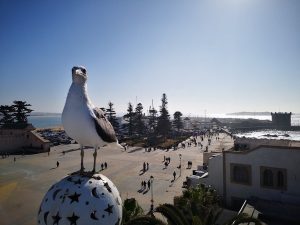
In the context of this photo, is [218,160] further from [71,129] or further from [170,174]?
[71,129]

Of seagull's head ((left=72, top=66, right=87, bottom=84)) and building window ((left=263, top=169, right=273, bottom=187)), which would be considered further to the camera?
building window ((left=263, top=169, right=273, bottom=187))

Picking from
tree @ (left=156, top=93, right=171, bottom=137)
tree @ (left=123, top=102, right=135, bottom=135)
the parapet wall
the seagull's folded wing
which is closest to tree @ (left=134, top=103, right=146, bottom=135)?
tree @ (left=123, top=102, right=135, bottom=135)

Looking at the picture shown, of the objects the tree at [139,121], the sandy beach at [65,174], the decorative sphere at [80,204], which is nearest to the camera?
the decorative sphere at [80,204]

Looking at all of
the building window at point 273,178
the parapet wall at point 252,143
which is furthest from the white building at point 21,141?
the building window at point 273,178

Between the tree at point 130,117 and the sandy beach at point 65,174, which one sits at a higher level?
the tree at point 130,117

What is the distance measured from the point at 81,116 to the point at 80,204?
2.04 metres

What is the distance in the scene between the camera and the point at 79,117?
7207 millimetres

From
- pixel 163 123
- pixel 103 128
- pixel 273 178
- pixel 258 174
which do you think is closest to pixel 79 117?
pixel 103 128

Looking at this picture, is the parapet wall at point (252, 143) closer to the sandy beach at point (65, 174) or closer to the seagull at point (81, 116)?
the sandy beach at point (65, 174)

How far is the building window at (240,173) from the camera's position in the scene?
2212cm

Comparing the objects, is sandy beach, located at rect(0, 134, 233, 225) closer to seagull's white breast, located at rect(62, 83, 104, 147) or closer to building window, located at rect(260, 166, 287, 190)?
building window, located at rect(260, 166, 287, 190)

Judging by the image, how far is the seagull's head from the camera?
7398 millimetres

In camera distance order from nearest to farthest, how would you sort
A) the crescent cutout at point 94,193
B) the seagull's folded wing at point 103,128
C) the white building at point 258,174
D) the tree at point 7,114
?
1. the crescent cutout at point 94,193
2. the seagull's folded wing at point 103,128
3. the white building at point 258,174
4. the tree at point 7,114

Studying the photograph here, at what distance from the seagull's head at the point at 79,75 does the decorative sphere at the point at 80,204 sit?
7.80 feet
